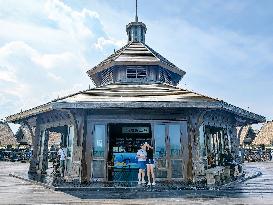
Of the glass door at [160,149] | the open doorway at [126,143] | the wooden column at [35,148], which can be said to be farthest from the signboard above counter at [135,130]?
the glass door at [160,149]

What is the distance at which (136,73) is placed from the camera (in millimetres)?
16391

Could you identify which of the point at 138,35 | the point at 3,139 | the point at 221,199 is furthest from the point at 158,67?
the point at 3,139

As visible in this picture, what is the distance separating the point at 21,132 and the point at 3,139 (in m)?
3.68

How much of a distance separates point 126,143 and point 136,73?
5.24 m

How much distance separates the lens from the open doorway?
15320 millimetres

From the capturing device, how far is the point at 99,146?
12.0 meters

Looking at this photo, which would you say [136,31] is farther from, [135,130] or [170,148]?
[170,148]

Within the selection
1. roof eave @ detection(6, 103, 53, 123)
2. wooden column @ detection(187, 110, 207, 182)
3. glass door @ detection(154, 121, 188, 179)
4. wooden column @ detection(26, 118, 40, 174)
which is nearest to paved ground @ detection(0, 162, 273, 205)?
wooden column @ detection(187, 110, 207, 182)

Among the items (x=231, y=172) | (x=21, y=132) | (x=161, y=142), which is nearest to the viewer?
(x=161, y=142)

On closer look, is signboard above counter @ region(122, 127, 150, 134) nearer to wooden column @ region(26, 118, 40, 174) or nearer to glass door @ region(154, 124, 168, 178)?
wooden column @ region(26, 118, 40, 174)

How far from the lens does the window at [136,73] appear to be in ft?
53.6

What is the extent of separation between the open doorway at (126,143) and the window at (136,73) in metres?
2.66

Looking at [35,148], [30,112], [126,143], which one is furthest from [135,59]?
[35,148]

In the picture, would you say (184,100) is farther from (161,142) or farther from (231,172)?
(231,172)
